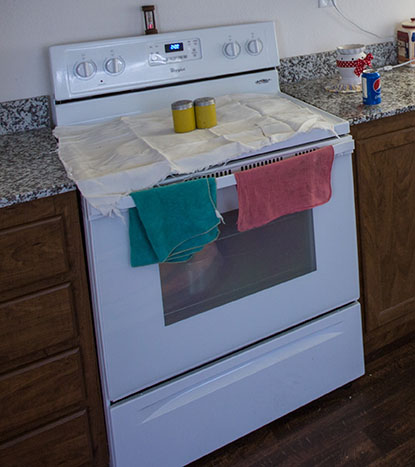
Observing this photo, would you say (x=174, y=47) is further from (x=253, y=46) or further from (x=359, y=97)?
(x=359, y=97)

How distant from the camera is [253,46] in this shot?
2.05 metres

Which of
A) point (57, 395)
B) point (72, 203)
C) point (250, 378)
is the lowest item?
point (250, 378)

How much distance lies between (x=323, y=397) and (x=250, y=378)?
36cm

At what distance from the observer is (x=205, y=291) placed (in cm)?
167

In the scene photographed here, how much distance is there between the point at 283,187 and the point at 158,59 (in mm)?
622

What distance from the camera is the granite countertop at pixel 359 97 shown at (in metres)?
1.83

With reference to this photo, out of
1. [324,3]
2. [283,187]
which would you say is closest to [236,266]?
[283,187]

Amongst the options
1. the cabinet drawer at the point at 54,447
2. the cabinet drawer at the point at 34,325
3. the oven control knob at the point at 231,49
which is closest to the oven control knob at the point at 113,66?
the oven control knob at the point at 231,49

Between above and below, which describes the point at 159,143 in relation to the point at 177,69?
below

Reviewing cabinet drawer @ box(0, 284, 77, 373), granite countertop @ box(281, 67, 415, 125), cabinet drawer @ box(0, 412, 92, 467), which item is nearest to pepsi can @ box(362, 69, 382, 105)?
granite countertop @ box(281, 67, 415, 125)

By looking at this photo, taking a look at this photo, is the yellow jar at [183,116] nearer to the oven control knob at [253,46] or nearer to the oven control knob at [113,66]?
the oven control knob at [113,66]

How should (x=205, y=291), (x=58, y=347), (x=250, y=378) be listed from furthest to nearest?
(x=250, y=378) < (x=205, y=291) < (x=58, y=347)

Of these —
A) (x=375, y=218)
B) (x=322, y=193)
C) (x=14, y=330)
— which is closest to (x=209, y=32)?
(x=322, y=193)

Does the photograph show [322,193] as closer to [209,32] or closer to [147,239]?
[147,239]
